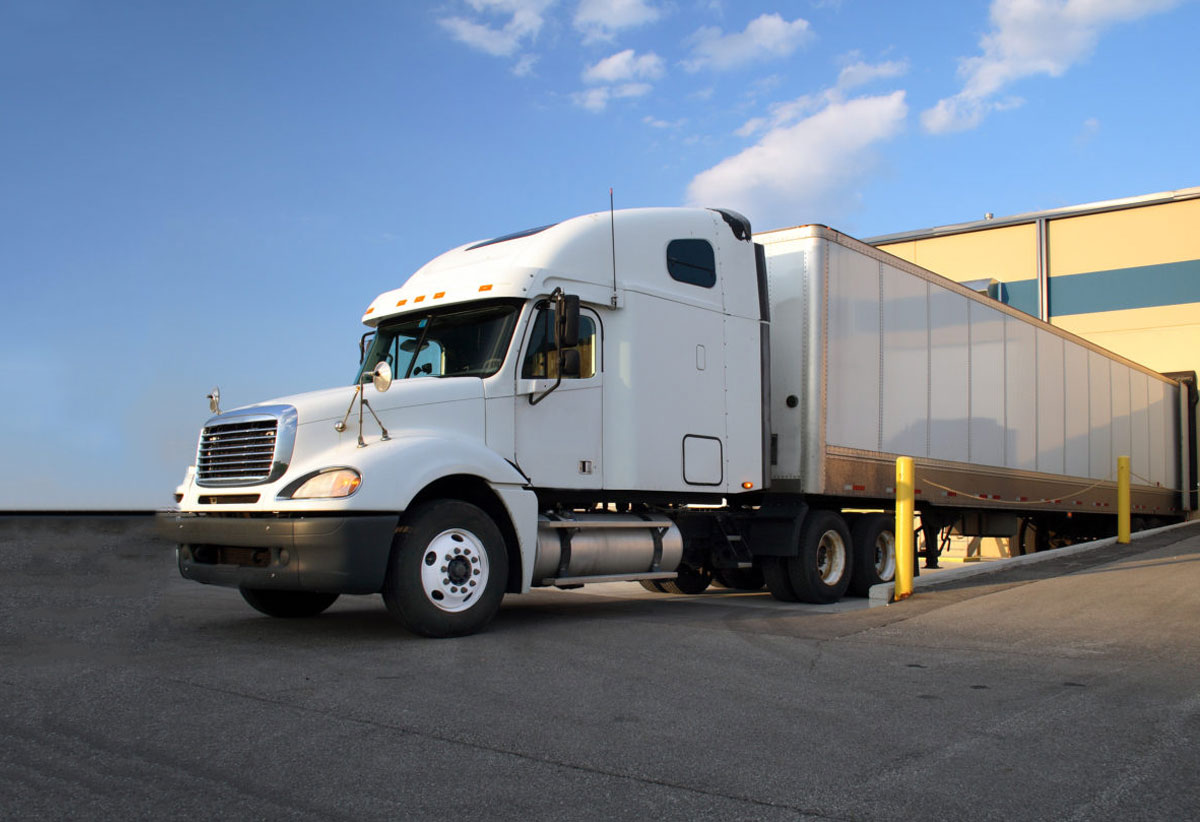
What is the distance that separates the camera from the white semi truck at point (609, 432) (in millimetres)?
7344

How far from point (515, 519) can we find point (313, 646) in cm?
177

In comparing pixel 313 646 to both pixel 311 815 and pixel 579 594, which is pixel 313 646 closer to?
pixel 311 815

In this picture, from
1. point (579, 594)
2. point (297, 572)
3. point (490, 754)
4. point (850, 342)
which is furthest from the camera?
point (579, 594)

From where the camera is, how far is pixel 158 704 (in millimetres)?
5023

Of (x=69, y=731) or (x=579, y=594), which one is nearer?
(x=69, y=731)

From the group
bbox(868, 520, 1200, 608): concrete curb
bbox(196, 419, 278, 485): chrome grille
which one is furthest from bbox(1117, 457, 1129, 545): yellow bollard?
bbox(196, 419, 278, 485): chrome grille

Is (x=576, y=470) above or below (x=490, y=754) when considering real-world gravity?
above

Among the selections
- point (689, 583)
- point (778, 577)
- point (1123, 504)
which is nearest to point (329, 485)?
point (778, 577)

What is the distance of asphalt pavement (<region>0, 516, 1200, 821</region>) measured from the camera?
3.64m

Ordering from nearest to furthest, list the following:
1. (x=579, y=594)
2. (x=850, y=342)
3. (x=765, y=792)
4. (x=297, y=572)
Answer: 1. (x=765, y=792)
2. (x=297, y=572)
3. (x=850, y=342)
4. (x=579, y=594)

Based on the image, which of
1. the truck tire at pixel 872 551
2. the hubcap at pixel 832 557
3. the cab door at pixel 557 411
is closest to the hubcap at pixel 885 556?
the truck tire at pixel 872 551

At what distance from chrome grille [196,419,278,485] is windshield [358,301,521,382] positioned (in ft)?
4.80

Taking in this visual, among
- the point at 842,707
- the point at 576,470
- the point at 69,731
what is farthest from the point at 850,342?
the point at 69,731

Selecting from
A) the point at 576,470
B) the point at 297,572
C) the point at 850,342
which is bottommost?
the point at 297,572
